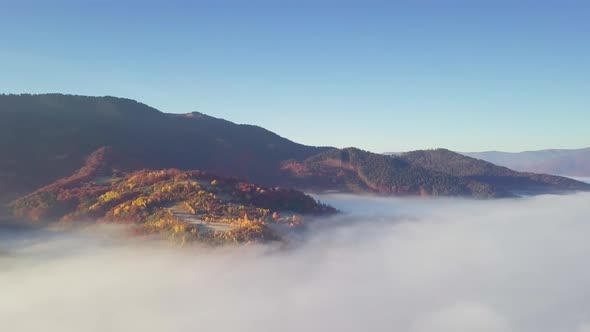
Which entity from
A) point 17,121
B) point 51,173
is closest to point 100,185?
point 51,173

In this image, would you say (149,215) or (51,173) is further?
(51,173)

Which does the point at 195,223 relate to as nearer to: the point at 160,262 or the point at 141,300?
the point at 160,262

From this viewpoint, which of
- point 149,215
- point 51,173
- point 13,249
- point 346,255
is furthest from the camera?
point 51,173

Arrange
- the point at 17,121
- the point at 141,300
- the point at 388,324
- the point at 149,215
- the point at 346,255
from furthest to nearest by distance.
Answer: the point at 17,121 → the point at 346,255 → the point at 149,215 → the point at 388,324 → the point at 141,300

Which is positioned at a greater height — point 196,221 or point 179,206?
point 179,206

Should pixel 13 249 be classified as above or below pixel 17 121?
below

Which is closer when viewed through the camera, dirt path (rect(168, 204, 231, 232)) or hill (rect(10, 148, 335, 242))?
dirt path (rect(168, 204, 231, 232))

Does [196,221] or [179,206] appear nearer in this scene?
[196,221]

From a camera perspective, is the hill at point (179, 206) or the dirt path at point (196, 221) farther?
the hill at point (179, 206)
